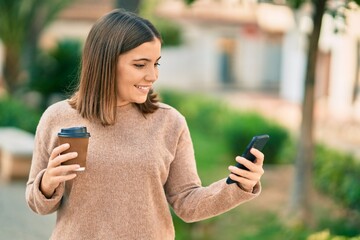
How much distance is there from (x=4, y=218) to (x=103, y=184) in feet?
19.5

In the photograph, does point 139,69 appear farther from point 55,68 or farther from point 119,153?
point 55,68

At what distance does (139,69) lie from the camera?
9.95 feet

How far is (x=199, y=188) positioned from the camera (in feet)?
10.3

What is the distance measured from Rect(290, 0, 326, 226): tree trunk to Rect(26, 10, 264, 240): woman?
617cm

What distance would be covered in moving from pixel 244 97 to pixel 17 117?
19003 mm

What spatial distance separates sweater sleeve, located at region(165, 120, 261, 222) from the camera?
307 centimetres

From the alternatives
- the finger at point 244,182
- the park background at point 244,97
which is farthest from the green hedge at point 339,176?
the finger at point 244,182

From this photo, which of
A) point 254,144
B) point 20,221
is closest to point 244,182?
point 254,144

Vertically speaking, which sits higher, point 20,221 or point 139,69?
point 139,69

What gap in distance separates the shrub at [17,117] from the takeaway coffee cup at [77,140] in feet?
38.6

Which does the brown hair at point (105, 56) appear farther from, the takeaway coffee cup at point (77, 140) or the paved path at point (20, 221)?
the paved path at point (20, 221)

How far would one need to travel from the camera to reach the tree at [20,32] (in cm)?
1770

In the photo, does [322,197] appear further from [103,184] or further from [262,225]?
[103,184]

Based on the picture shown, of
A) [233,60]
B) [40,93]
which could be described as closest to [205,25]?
[233,60]
